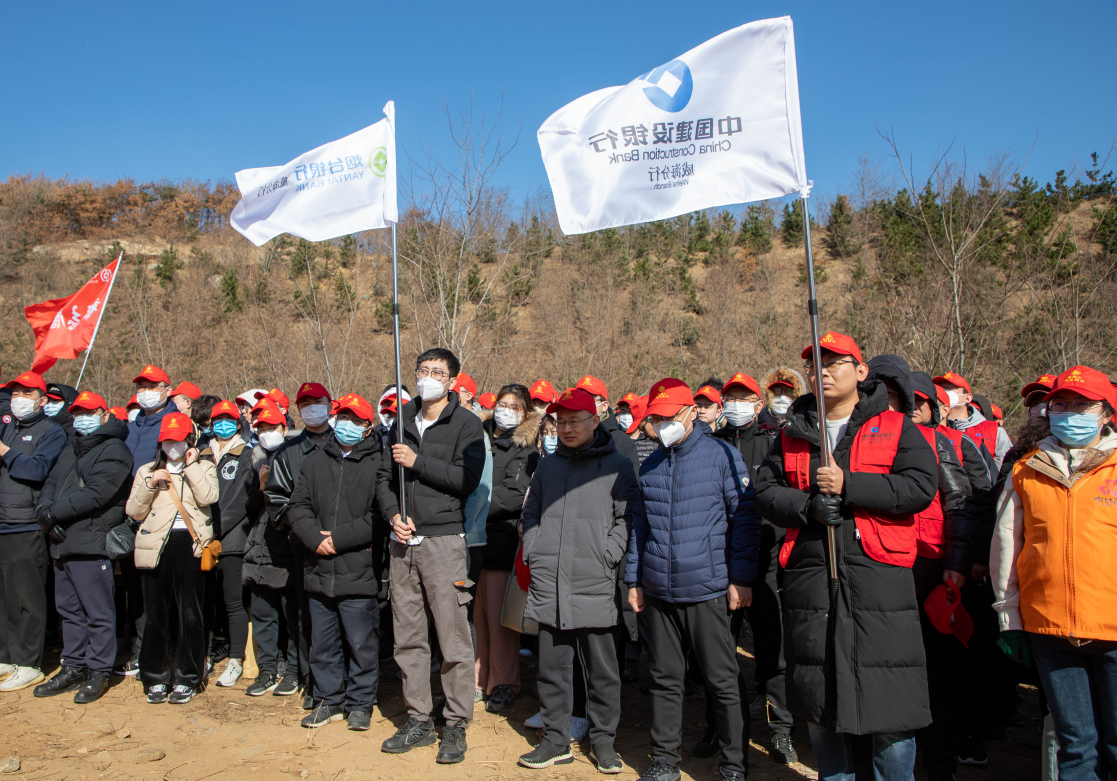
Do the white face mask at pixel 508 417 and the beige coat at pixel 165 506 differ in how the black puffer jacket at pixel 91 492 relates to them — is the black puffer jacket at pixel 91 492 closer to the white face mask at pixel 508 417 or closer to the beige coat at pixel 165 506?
the beige coat at pixel 165 506

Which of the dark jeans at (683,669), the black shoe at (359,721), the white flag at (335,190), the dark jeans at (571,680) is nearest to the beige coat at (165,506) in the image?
the black shoe at (359,721)

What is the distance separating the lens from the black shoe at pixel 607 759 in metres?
4.59

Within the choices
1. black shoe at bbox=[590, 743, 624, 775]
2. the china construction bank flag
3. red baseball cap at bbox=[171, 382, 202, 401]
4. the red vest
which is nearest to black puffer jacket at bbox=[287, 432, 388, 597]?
black shoe at bbox=[590, 743, 624, 775]

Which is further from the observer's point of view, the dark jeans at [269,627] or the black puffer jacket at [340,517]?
the dark jeans at [269,627]

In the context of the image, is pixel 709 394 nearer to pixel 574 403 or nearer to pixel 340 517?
pixel 574 403

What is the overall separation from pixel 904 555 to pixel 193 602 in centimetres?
529

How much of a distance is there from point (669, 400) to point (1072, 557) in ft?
6.90

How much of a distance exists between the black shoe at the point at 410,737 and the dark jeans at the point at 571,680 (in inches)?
33.0

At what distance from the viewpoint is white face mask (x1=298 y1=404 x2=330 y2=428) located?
6.00 meters

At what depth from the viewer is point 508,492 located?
5.98 m

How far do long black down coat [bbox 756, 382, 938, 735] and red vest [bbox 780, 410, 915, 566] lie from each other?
1.4 inches

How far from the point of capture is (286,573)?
6.07 metres

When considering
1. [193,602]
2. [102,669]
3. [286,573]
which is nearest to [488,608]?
[286,573]

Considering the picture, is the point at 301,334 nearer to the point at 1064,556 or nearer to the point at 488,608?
the point at 488,608
